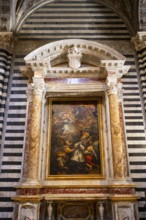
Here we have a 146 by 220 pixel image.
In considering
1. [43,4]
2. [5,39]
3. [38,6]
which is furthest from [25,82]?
[43,4]

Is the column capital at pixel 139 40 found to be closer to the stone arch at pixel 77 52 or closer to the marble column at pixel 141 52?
the marble column at pixel 141 52

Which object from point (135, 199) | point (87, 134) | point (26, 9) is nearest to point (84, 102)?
point (87, 134)

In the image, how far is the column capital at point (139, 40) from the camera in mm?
7574

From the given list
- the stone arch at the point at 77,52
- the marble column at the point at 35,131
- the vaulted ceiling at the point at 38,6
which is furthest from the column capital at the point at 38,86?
the vaulted ceiling at the point at 38,6

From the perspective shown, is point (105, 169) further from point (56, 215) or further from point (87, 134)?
point (56, 215)

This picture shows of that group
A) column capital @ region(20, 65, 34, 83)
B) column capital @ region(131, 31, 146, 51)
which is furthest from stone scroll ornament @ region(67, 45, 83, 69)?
column capital @ region(131, 31, 146, 51)

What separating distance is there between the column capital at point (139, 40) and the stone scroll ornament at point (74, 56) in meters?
1.97

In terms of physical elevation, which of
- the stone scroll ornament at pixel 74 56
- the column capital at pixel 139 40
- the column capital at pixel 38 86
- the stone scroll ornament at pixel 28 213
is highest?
the column capital at pixel 139 40

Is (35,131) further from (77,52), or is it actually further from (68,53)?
(77,52)

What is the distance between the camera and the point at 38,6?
29.3 ft

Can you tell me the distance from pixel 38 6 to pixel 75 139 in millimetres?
5488

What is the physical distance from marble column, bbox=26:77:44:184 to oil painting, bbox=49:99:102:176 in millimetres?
544

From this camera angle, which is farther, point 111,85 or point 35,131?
point 111,85

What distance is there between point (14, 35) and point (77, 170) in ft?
16.5
